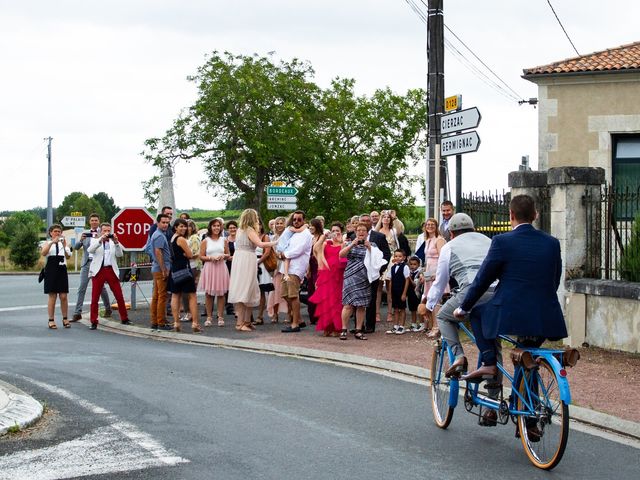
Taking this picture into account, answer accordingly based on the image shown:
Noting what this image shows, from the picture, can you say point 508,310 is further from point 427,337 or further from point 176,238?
point 176,238

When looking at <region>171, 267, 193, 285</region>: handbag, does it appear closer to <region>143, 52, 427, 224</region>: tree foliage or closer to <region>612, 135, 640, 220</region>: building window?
<region>612, 135, 640, 220</region>: building window

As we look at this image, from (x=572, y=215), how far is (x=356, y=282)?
332 centimetres

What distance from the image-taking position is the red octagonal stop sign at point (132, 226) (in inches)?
802

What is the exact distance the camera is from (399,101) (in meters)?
63.3

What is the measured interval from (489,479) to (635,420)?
2.48 metres

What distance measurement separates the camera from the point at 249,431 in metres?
7.95

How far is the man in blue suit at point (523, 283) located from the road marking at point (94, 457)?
7.94 ft

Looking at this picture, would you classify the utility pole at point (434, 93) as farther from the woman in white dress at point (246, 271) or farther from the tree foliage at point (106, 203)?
the tree foliage at point (106, 203)

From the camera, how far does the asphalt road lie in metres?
6.70

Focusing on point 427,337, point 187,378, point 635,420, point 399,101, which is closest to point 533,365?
point 635,420

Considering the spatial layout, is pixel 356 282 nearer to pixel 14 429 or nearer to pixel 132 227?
pixel 132 227

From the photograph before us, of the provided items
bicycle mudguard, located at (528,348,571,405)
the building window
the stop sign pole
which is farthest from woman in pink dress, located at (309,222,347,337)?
the building window

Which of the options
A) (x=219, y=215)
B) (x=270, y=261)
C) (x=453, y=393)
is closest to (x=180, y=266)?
(x=270, y=261)

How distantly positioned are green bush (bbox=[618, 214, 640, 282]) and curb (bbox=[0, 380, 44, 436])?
788cm
